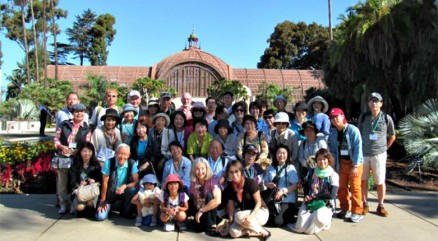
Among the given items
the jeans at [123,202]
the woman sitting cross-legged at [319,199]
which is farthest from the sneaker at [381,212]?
the jeans at [123,202]

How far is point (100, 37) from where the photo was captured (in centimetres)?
5772

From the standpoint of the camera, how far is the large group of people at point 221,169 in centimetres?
474

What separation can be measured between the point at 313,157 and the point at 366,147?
0.91 metres

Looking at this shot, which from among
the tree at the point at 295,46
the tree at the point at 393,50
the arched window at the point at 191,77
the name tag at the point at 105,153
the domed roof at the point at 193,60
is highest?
the tree at the point at 295,46

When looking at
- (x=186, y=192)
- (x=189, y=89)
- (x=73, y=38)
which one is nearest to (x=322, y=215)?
(x=186, y=192)

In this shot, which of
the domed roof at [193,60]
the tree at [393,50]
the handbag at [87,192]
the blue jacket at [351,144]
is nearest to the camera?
the handbag at [87,192]

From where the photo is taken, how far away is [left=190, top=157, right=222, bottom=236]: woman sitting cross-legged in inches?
184

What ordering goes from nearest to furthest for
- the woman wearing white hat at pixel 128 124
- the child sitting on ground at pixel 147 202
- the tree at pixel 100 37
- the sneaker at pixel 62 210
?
the child sitting on ground at pixel 147 202 → the sneaker at pixel 62 210 → the woman wearing white hat at pixel 128 124 → the tree at pixel 100 37

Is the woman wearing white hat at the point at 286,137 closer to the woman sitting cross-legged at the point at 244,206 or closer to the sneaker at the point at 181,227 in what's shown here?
the woman sitting cross-legged at the point at 244,206

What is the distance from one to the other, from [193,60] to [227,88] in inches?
217

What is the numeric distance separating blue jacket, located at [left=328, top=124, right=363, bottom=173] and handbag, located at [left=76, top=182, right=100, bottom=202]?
10.9 ft

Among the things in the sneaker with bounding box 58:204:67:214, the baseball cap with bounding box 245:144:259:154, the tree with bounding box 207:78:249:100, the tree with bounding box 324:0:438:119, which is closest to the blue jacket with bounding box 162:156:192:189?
the baseball cap with bounding box 245:144:259:154

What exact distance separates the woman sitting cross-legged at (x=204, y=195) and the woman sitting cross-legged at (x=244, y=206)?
182 millimetres

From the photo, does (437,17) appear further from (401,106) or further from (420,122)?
(420,122)
